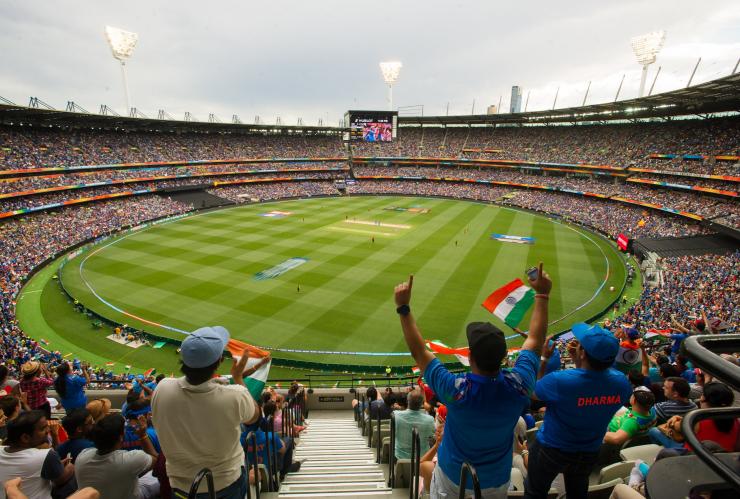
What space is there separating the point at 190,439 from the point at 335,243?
3741 centimetres

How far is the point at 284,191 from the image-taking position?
236 feet

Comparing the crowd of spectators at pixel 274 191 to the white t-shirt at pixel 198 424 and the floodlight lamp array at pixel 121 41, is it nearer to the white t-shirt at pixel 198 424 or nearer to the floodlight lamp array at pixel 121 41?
the floodlight lamp array at pixel 121 41

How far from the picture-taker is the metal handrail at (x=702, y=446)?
1186 millimetres

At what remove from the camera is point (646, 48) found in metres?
54.5

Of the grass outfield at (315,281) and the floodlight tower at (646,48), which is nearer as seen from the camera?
the grass outfield at (315,281)

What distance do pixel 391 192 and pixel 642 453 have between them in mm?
71884

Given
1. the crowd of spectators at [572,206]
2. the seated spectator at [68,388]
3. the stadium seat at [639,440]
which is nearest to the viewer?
the stadium seat at [639,440]

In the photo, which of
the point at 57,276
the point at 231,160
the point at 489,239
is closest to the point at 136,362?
the point at 57,276

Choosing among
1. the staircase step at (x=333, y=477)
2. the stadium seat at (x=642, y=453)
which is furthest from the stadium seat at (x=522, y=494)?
the staircase step at (x=333, y=477)

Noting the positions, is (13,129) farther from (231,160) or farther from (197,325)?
(197,325)

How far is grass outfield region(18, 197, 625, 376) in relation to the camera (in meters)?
22.6

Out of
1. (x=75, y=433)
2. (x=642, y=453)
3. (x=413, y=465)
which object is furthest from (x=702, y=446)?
(x=75, y=433)

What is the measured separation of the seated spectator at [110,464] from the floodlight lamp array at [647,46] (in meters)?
72.1

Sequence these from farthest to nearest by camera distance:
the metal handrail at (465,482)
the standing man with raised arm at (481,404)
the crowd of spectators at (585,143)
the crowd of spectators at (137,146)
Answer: the crowd of spectators at (137,146), the crowd of spectators at (585,143), the standing man with raised arm at (481,404), the metal handrail at (465,482)
